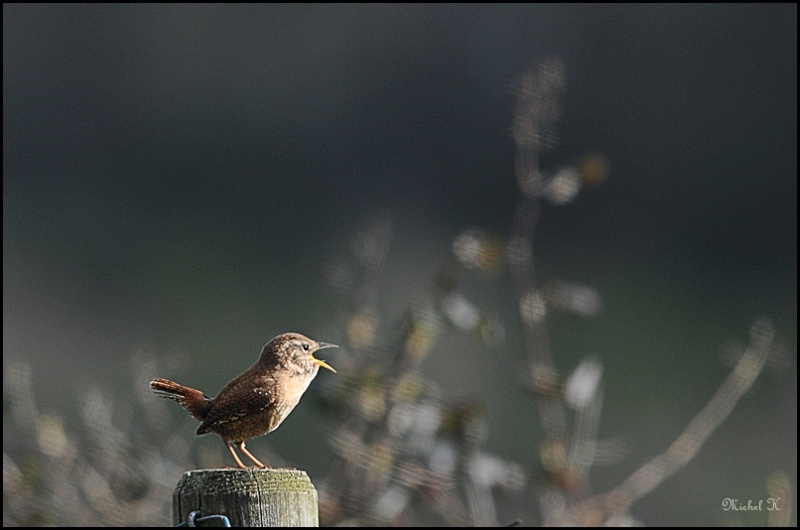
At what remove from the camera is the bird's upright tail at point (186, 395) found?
2.63 metres

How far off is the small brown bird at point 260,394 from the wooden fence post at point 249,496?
0.31 meters

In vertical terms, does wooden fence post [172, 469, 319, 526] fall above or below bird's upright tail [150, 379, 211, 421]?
below

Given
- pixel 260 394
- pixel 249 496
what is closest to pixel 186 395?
pixel 260 394

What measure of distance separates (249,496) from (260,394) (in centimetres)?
38

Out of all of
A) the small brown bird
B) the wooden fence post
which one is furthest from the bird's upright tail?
the wooden fence post

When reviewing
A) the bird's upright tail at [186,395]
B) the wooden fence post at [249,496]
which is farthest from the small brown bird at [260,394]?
the wooden fence post at [249,496]

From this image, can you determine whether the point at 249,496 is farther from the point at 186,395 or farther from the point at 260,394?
the point at 186,395

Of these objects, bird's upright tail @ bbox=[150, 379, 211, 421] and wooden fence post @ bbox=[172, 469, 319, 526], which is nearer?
wooden fence post @ bbox=[172, 469, 319, 526]

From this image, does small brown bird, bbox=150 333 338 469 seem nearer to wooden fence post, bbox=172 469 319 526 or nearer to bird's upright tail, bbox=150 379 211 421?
bird's upright tail, bbox=150 379 211 421

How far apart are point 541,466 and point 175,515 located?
2.29 metres

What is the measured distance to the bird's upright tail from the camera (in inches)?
104

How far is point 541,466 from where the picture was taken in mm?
4375

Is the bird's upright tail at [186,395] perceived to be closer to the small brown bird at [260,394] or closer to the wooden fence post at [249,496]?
the small brown bird at [260,394]

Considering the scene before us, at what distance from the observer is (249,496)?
222cm
